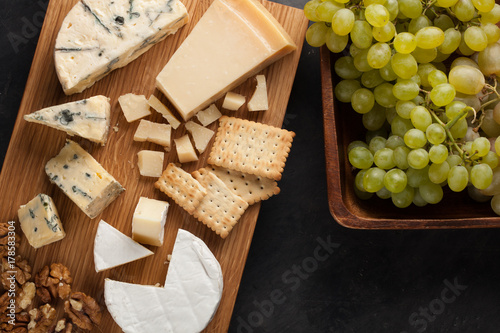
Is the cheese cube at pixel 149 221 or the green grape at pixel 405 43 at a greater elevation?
the green grape at pixel 405 43

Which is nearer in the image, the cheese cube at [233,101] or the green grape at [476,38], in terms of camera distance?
the green grape at [476,38]

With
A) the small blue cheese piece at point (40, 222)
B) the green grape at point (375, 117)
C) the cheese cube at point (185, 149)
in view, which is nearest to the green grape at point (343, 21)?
the green grape at point (375, 117)

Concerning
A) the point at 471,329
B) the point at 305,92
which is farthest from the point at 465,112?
the point at 471,329

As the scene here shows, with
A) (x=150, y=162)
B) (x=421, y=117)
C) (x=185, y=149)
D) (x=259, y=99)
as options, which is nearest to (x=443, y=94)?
(x=421, y=117)

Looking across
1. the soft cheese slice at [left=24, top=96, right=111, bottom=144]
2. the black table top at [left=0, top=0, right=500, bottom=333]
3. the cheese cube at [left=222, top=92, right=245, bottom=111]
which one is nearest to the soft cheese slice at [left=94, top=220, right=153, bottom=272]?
the soft cheese slice at [left=24, top=96, right=111, bottom=144]

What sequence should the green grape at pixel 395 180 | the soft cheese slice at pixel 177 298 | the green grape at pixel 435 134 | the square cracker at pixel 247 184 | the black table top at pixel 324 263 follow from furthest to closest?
the black table top at pixel 324 263 → the square cracker at pixel 247 184 → the soft cheese slice at pixel 177 298 → the green grape at pixel 395 180 → the green grape at pixel 435 134

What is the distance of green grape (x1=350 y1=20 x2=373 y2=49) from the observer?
1405 millimetres

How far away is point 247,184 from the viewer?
1781 millimetres

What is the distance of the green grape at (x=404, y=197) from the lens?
1.50m

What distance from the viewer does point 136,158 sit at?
1.78 metres

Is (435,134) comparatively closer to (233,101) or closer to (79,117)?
(233,101)

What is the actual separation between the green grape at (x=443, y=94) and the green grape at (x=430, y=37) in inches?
4.7

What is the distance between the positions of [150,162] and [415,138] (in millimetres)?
917

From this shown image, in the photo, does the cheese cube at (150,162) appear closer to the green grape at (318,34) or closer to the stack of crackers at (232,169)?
the stack of crackers at (232,169)
